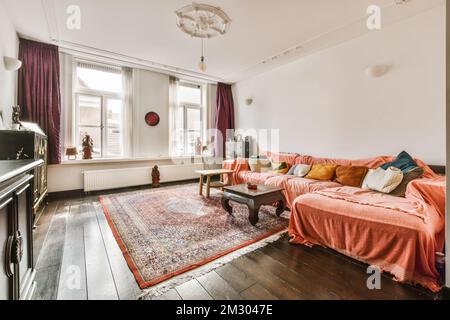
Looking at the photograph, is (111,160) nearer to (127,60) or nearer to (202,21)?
(127,60)

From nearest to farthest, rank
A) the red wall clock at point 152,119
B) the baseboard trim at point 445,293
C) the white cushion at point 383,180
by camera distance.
Result: the baseboard trim at point 445,293 → the white cushion at point 383,180 → the red wall clock at point 152,119

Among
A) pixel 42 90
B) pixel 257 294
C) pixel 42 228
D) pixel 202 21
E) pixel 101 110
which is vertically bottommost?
pixel 257 294

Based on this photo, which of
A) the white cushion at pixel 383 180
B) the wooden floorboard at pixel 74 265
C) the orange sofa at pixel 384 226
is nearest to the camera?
the wooden floorboard at pixel 74 265

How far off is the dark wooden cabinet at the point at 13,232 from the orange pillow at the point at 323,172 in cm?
348

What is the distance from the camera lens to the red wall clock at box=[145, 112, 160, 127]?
15.9 feet

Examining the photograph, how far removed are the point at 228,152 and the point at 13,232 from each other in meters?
4.81

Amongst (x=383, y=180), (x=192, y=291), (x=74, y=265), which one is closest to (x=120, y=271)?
(x=74, y=265)

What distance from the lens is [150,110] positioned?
491cm

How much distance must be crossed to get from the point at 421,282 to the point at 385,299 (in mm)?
399

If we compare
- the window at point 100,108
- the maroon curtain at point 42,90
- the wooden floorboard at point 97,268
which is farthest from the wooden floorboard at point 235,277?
the window at point 100,108

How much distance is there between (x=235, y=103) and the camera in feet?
19.9

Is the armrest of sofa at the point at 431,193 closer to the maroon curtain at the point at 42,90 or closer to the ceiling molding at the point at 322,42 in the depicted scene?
the ceiling molding at the point at 322,42

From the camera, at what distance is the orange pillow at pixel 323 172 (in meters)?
3.36
